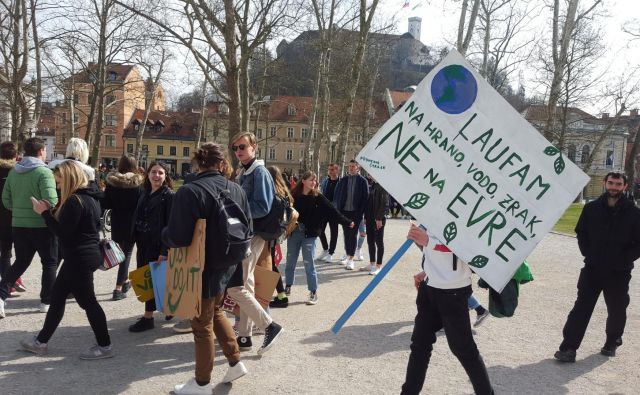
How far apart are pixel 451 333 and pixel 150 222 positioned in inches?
134

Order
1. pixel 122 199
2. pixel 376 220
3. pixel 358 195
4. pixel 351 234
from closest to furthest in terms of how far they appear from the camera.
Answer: pixel 122 199 < pixel 376 220 < pixel 358 195 < pixel 351 234

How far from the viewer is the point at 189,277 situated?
11.8 ft

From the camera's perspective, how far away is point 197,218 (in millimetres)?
3516

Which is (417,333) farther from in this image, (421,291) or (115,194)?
(115,194)

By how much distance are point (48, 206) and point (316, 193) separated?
3296 millimetres

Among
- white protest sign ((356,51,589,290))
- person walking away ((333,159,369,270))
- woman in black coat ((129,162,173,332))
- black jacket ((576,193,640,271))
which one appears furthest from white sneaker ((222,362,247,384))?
person walking away ((333,159,369,270))

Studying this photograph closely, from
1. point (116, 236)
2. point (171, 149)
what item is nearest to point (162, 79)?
point (116, 236)

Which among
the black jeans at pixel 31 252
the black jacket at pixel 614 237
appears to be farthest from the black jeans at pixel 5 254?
the black jacket at pixel 614 237

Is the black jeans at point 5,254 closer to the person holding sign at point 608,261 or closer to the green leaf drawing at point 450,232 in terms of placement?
the green leaf drawing at point 450,232

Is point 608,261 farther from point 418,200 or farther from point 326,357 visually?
point 326,357

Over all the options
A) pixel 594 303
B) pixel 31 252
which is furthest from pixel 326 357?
pixel 31 252

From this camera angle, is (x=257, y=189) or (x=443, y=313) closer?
(x=443, y=313)

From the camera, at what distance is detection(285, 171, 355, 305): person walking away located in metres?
6.50

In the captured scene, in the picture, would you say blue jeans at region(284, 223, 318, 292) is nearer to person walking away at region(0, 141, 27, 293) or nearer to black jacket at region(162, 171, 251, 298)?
black jacket at region(162, 171, 251, 298)
